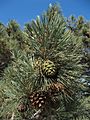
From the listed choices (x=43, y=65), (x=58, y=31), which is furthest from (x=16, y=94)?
(x=58, y=31)

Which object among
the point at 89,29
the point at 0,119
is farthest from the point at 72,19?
the point at 0,119

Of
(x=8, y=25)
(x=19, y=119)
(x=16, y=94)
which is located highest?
(x=8, y=25)

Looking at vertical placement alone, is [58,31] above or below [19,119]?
above

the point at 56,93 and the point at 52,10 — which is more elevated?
the point at 52,10

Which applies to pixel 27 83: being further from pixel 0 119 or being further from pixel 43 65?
pixel 0 119

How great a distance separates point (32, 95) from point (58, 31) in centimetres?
26

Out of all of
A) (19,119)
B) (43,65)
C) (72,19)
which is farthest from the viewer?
(72,19)

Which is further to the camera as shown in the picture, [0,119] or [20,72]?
[0,119]

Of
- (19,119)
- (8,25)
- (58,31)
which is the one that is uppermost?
(8,25)

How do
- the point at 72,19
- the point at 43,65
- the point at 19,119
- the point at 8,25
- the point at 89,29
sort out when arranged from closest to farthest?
1. the point at 43,65
2. the point at 19,119
3. the point at 8,25
4. the point at 72,19
5. the point at 89,29

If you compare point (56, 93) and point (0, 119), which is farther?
point (0, 119)

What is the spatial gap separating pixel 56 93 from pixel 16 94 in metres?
0.17

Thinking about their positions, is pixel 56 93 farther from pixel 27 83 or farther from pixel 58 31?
pixel 58 31

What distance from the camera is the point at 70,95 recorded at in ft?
3.78
